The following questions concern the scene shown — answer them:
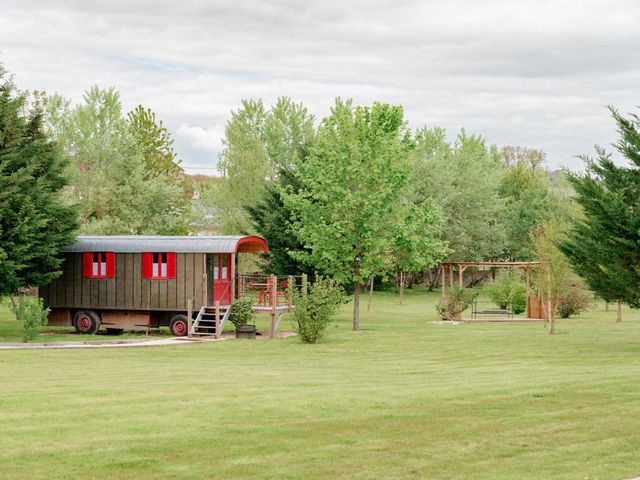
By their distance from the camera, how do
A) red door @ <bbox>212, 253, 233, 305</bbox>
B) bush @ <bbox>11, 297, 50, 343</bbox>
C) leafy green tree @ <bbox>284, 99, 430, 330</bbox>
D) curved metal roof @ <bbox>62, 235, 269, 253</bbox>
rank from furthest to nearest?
leafy green tree @ <bbox>284, 99, 430, 330</bbox>, red door @ <bbox>212, 253, 233, 305</bbox>, curved metal roof @ <bbox>62, 235, 269, 253</bbox>, bush @ <bbox>11, 297, 50, 343</bbox>

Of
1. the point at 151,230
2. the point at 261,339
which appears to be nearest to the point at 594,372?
the point at 261,339

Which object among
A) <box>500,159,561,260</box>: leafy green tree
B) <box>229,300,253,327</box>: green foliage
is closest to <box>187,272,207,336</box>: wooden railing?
<box>229,300,253,327</box>: green foliage

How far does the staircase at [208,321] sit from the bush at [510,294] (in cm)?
1609

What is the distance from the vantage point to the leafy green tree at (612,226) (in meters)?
24.8

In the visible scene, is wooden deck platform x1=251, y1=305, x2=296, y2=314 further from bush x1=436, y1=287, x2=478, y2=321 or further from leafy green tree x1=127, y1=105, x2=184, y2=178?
leafy green tree x1=127, y1=105, x2=184, y2=178

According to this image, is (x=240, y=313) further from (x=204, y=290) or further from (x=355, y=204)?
(x=355, y=204)

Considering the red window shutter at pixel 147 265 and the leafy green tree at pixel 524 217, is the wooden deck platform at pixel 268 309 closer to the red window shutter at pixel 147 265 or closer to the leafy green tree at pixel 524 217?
the red window shutter at pixel 147 265

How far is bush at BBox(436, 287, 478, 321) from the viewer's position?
4072 centimetres

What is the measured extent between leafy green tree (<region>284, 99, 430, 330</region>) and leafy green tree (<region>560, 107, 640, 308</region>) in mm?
11161

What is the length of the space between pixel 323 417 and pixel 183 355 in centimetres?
1279

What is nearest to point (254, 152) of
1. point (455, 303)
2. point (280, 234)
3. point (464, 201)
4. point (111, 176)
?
point (111, 176)

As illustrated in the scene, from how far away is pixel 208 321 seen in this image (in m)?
33.3

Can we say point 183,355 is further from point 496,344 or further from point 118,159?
point 118,159

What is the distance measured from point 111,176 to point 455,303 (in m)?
29.6
